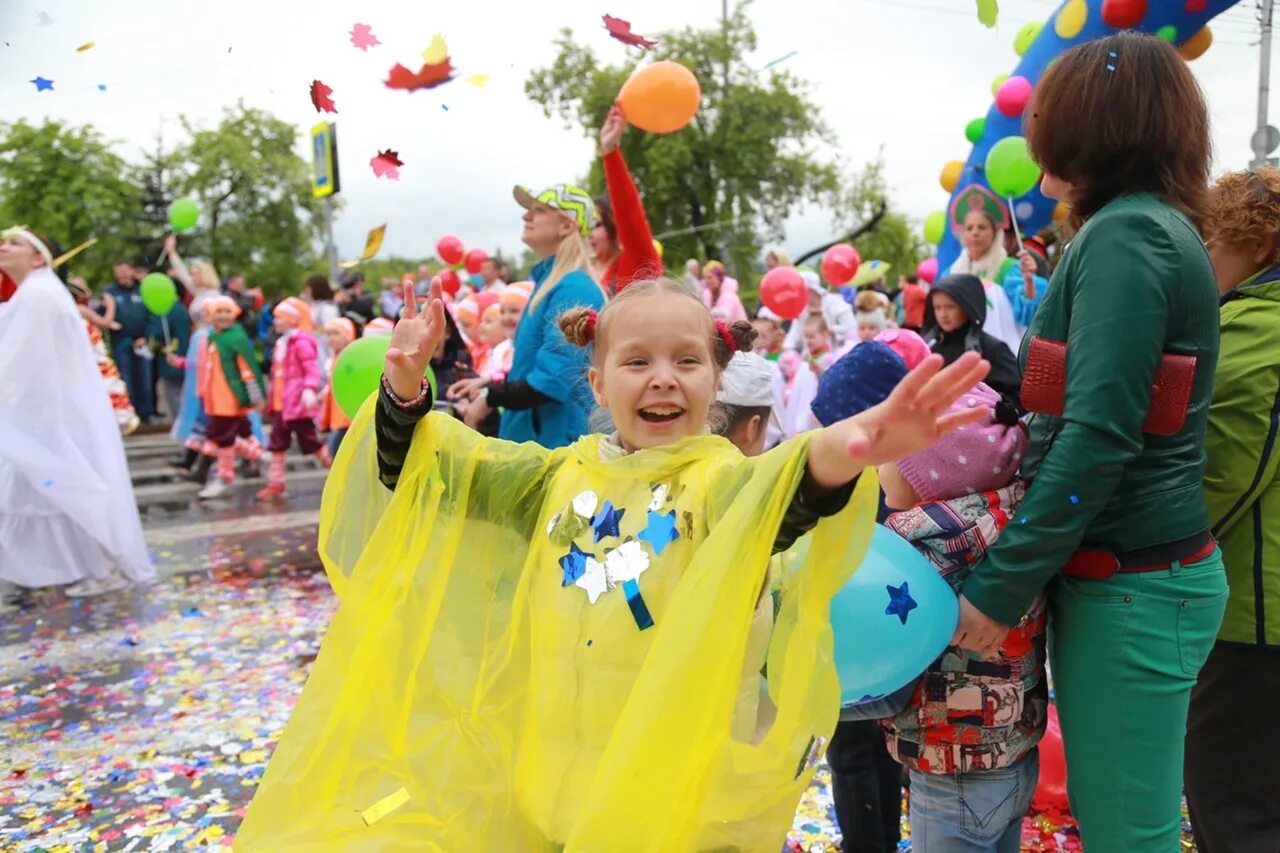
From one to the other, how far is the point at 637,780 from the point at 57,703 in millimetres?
3575

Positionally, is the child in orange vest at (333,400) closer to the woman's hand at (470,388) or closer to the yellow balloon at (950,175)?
the woman's hand at (470,388)

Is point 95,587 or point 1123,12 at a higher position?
point 1123,12

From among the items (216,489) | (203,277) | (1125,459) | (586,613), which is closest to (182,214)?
(203,277)

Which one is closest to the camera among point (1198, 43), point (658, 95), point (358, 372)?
point (358, 372)

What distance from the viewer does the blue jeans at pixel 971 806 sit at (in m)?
1.90

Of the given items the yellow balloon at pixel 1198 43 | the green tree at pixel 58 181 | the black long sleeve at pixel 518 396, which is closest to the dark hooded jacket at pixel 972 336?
the black long sleeve at pixel 518 396

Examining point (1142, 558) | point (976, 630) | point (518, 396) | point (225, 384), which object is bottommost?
point (225, 384)

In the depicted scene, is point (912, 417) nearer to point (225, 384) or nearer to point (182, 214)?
point (225, 384)

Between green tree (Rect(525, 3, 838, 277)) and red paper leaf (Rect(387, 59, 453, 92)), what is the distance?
79.3ft

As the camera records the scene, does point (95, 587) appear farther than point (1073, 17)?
No

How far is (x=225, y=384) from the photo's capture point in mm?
8906

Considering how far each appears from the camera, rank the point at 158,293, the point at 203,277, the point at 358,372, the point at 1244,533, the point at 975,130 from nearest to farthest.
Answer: the point at 1244,533, the point at 358,372, the point at 975,130, the point at 203,277, the point at 158,293

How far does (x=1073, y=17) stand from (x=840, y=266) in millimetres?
2850

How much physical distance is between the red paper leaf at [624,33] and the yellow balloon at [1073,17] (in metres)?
5.87
